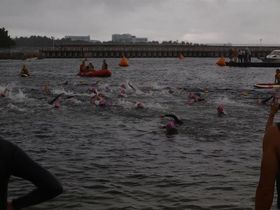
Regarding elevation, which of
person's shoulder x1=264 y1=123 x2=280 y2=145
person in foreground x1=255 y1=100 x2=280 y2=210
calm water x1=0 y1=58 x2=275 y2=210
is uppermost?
person's shoulder x1=264 y1=123 x2=280 y2=145

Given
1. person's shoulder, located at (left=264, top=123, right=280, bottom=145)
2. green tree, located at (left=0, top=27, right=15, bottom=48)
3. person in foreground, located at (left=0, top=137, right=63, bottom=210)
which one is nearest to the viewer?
person in foreground, located at (left=0, top=137, right=63, bottom=210)

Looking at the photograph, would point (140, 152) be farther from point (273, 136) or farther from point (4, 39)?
point (4, 39)

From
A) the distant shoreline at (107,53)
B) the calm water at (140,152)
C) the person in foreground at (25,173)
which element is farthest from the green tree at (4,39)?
the person in foreground at (25,173)

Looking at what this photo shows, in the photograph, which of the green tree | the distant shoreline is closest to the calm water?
the distant shoreline

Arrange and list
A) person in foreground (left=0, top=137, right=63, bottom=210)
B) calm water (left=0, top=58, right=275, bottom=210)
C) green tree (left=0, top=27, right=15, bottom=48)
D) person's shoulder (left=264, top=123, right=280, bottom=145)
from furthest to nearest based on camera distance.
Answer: green tree (left=0, top=27, right=15, bottom=48) < calm water (left=0, top=58, right=275, bottom=210) < person's shoulder (left=264, top=123, right=280, bottom=145) < person in foreground (left=0, top=137, right=63, bottom=210)

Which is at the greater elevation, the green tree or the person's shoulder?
the green tree

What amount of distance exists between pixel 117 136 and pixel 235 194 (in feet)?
25.0

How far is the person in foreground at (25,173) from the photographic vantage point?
340cm

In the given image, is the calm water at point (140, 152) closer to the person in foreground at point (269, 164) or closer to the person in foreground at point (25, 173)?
the person in foreground at point (269, 164)

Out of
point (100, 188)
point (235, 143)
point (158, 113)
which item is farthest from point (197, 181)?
point (158, 113)

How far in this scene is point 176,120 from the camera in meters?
19.9

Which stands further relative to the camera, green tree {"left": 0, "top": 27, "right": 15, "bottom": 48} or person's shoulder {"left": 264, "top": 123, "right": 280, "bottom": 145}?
green tree {"left": 0, "top": 27, "right": 15, "bottom": 48}

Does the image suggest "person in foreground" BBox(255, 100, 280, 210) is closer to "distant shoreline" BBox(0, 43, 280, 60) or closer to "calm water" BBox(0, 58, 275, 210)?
"calm water" BBox(0, 58, 275, 210)

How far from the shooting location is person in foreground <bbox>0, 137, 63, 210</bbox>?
134 inches
